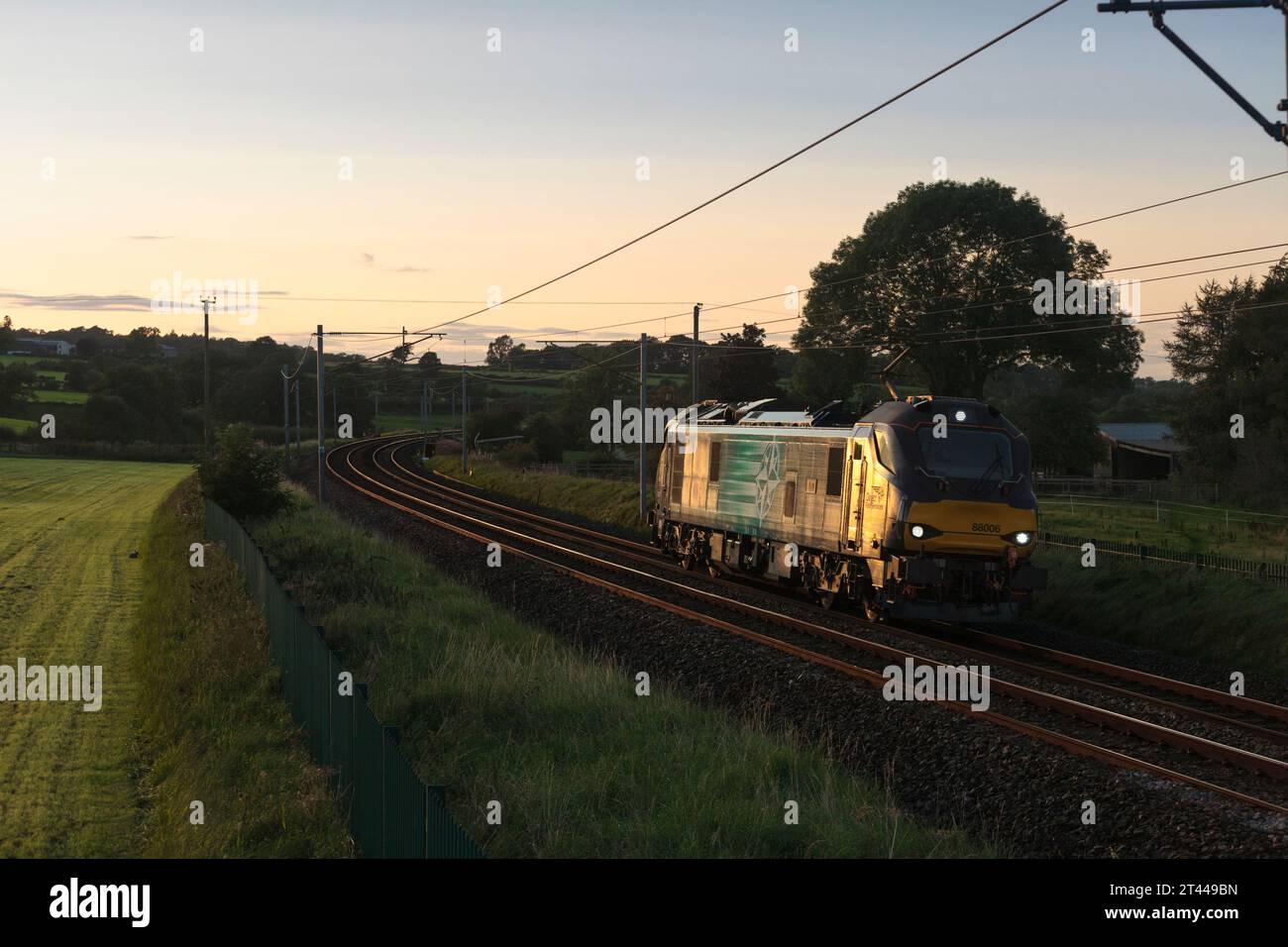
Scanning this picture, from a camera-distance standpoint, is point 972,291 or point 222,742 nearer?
point 222,742

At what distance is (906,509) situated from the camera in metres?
19.1

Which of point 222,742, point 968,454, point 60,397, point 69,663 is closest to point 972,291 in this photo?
point 968,454

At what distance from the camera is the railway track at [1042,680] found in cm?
1239

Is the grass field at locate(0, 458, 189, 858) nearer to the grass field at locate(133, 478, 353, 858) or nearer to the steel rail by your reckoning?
the grass field at locate(133, 478, 353, 858)

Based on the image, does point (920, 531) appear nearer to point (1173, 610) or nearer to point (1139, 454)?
point (1173, 610)

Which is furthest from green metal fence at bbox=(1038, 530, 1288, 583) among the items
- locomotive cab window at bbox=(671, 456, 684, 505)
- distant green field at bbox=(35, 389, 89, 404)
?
distant green field at bbox=(35, 389, 89, 404)

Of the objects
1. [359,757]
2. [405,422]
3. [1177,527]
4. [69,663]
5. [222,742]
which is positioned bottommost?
[69,663]

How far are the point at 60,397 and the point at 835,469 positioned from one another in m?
120

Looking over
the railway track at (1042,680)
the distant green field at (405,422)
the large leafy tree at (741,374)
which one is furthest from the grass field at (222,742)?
the distant green field at (405,422)

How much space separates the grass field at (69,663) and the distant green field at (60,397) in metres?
71.4

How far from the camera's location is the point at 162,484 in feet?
233

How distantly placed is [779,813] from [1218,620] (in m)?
12.2

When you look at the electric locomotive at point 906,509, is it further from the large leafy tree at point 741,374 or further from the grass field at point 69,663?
the large leafy tree at point 741,374
